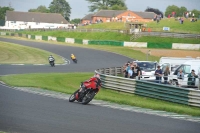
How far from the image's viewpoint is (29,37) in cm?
9262

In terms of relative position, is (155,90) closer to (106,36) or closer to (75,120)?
(75,120)

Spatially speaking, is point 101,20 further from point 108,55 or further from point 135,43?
point 108,55

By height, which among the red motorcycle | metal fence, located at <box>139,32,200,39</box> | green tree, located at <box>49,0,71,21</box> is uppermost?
green tree, located at <box>49,0,71,21</box>

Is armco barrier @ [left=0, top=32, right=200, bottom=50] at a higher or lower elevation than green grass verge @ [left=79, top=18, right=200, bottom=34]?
lower

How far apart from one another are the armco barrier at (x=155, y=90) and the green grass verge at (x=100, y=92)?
23 centimetres

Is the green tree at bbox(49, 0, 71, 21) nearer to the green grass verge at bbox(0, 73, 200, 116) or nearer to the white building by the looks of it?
the white building

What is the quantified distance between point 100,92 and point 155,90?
353 centimetres

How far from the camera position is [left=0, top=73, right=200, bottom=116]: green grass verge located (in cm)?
1832

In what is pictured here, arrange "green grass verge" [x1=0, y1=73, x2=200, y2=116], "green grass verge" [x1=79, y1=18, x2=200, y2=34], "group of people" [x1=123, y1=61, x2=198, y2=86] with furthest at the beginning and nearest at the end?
"green grass verge" [x1=79, y1=18, x2=200, y2=34] → "group of people" [x1=123, y1=61, x2=198, y2=86] → "green grass verge" [x1=0, y1=73, x2=200, y2=116]

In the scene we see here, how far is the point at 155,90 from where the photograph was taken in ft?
75.8

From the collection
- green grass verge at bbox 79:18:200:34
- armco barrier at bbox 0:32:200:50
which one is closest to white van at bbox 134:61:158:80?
armco barrier at bbox 0:32:200:50

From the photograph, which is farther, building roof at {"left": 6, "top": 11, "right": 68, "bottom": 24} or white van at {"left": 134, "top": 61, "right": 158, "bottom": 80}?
white van at {"left": 134, "top": 61, "right": 158, "bottom": 80}

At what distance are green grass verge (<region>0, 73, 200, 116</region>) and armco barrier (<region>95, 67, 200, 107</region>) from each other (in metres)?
0.23

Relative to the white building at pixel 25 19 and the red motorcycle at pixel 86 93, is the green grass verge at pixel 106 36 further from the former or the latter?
the red motorcycle at pixel 86 93
